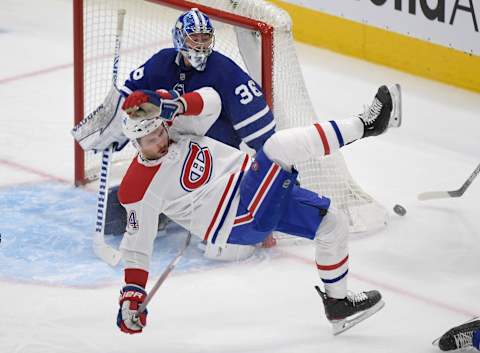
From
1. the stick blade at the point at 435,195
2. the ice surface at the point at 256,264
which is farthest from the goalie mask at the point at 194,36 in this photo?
the stick blade at the point at 435,195

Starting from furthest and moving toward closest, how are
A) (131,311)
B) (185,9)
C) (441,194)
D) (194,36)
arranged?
(441,194) < (185,9) < (194,36) < (131,311)

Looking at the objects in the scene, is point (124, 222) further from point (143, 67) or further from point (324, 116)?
point (324, 116)

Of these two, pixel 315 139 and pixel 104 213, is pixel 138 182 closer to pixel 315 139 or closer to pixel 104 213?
pixel 315 139

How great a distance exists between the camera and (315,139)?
14.2 feet

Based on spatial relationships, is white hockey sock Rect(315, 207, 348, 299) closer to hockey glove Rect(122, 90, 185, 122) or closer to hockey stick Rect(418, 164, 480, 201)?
hockey glove Rect(122, 90, 185, 122)

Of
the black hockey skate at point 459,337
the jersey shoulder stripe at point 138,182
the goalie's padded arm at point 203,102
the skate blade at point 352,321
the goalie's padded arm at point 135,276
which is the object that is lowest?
the skate blade at point 352,321

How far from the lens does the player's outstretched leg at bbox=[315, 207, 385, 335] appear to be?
4.67 meters

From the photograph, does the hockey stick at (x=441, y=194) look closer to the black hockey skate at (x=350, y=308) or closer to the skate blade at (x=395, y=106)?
the black hockey skate at (x=350, y=308)

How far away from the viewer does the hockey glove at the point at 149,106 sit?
14.0 ft

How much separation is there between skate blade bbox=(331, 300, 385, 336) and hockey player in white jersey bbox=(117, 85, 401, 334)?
16 cm

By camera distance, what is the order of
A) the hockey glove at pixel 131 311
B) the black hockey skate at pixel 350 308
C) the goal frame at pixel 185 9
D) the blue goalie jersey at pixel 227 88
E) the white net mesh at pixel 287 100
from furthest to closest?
the white net mesh at pixel 287 100 < the goal frame at pixel 185 9 < the blue goalie jersey at pixel 227 88 < the black hockey skate at pixel 350 308 < the hockey glove at pixel 131 311

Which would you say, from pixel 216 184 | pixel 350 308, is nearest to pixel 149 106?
pixel 216 184

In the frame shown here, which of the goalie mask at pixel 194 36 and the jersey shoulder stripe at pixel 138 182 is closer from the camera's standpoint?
the jersey shoulder stripe at pixel 138 182

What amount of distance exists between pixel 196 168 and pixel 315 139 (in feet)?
1.47
